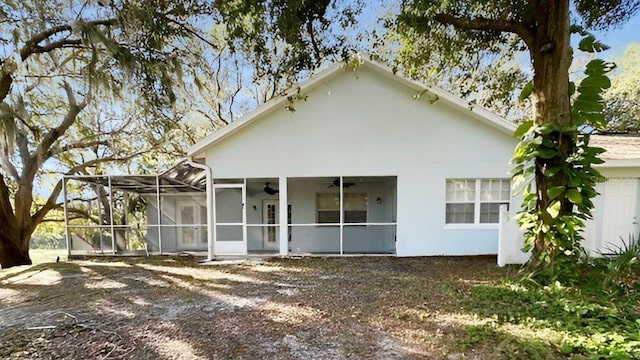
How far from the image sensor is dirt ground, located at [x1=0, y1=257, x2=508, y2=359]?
374cm

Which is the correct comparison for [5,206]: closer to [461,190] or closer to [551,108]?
[461,190]

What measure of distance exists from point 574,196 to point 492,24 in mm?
3373

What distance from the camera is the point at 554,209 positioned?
17.7ft

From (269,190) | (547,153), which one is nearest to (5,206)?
(269,190)

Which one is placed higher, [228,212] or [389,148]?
[389,148]

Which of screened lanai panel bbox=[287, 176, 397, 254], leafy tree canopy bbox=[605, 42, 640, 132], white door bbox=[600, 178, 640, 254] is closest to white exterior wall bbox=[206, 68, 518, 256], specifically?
white door bbox=[600, 178, 640, 254]

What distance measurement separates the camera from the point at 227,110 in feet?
55.7

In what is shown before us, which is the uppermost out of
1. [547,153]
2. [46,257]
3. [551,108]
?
[551,108]

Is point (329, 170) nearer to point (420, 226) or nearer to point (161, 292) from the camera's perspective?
point (420, 226)

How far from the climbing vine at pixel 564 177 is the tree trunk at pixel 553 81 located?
2 centimetres

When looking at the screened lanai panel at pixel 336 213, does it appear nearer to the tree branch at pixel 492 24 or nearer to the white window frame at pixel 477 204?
the white window frame at pixel 477 204

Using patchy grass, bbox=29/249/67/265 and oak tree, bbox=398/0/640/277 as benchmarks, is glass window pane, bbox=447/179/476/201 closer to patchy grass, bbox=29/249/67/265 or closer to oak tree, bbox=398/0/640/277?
oak tree, bbox=398/0/640/277

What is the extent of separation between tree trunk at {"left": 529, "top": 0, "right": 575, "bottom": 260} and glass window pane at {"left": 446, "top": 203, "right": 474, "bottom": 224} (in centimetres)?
344

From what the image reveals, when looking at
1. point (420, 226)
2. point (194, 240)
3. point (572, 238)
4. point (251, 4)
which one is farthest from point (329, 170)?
point (194, 240)
